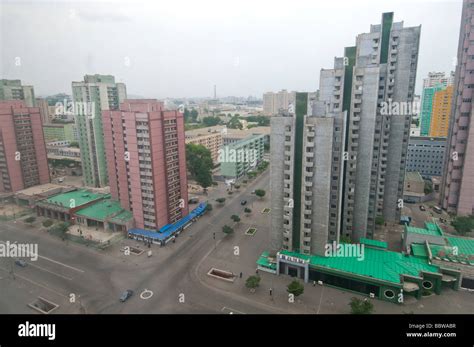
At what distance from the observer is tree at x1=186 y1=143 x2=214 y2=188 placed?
52438 mm

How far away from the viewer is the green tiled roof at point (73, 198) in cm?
4134

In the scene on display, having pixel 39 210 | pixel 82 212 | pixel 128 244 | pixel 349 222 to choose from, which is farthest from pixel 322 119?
pixel 39 210

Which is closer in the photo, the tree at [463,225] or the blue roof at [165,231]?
the tree at [463,225]

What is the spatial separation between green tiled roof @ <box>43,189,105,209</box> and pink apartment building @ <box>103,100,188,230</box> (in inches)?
271

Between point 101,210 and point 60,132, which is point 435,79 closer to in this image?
point 101,210

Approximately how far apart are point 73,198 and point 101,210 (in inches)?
276

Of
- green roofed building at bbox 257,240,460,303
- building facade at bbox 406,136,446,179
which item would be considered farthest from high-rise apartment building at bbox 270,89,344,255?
building facade at bbox 406,136,446,179

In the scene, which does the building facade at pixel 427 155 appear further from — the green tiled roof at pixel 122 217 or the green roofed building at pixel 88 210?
the green roofed building at pixel 88 210

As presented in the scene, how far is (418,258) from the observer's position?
2828 centimetres

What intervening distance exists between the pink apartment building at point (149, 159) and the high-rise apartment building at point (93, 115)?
13.7 m

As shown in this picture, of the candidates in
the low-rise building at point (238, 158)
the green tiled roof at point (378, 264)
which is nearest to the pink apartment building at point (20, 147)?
the low-rise building at point (238, 158)
